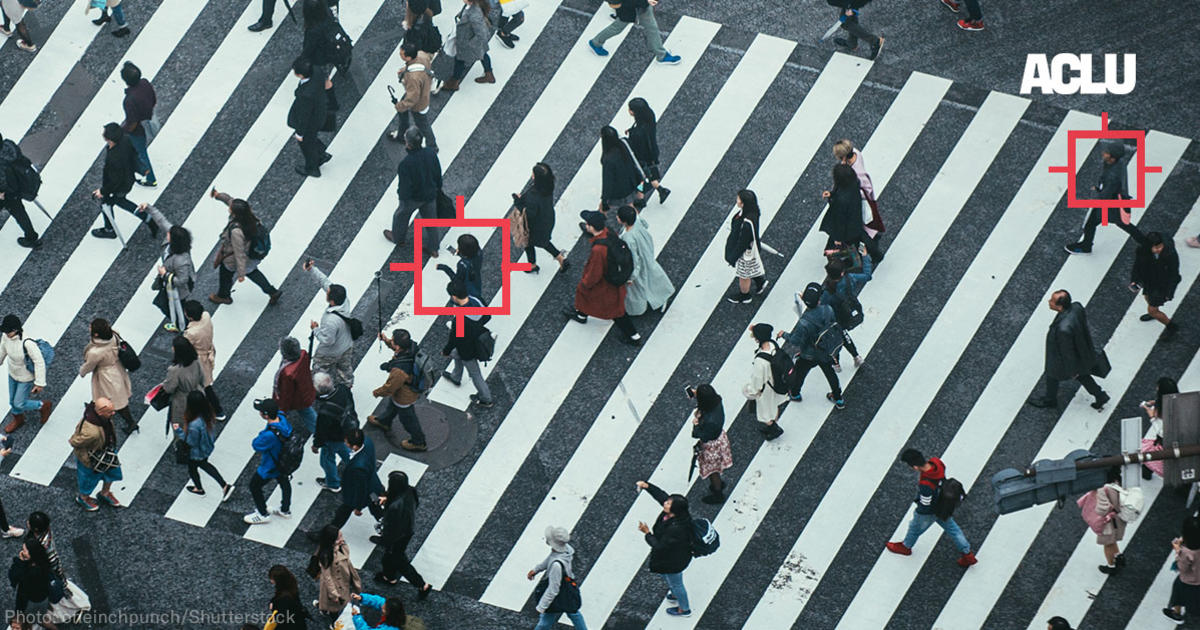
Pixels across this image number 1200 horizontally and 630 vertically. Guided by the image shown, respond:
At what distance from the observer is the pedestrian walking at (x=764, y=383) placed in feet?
60.0

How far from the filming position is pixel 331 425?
18.1m

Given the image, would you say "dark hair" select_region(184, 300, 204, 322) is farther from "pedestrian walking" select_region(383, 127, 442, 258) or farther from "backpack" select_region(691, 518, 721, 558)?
"backpack" select_region(691, 518, 721, 558)

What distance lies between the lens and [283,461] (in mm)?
17844

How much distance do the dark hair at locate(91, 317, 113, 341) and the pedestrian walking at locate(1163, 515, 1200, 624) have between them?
10.7 meters

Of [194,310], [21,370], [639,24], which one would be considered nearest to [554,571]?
[194,310]

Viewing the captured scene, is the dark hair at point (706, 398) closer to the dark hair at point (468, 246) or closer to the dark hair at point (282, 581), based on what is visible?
the dark hair at point (468, 246)

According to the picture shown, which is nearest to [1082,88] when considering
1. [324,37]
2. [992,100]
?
[992,100]

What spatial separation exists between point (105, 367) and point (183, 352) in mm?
980

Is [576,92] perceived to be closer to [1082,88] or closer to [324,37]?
[324,37]

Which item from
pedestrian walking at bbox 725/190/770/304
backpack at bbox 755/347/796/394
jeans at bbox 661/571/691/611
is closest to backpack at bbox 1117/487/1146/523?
backpack at bbox 755/347/796/394

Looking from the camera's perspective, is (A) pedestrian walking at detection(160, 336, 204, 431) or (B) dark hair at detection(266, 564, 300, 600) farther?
(A) pedestrian walking at detection(160, 336, 204, 431)

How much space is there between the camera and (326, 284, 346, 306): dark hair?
18531mm

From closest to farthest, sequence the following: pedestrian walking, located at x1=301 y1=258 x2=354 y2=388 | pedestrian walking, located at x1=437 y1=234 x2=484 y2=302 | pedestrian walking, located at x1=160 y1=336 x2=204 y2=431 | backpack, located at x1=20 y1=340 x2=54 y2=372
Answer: pedestrian walking, located at x1=160 y1=336 x2=204 y2=431 → pedestrian walking, located at x1=301 y1=258 x2=354 y2=388 → backpack, located at x1=20 y1=340 x2=54 y2=372 → pedestrian walking, located at x1=437 y1=234 x2=484 y2=302

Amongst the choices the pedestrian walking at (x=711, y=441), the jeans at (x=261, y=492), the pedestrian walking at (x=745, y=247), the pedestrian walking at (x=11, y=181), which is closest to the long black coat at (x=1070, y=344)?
the pedestrian walking at (x=745, y=247)
